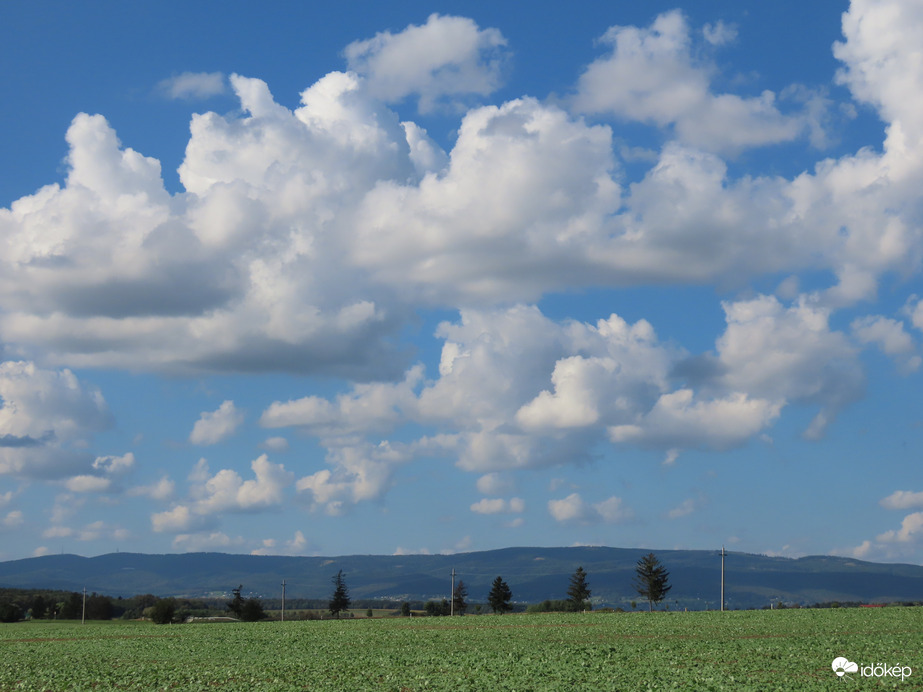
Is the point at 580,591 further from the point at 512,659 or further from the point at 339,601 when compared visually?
the point at 512,659

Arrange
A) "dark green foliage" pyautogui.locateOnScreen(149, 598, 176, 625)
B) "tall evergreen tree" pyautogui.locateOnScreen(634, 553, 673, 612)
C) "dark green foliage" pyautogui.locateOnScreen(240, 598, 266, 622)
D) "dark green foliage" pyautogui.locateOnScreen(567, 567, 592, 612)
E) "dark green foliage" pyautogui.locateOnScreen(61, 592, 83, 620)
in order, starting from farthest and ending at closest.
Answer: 1. "dark green foliage" pyautogui.locateOnScreen(61, 592, 83, 620)
2. "dark green foliage" pyautogui.locateOnScreen(240, 598, 266, 622)
3. "dark green foliage" pyautogui.locateOnScreen(567, 567, 592, 612)
4. "tall evergreen tree" pyautogui.locateOnScreen(634, 553, 673, 612)
5. "dark green foliage" pyautogui.locateOnScreen(149, 598, 176, 625)

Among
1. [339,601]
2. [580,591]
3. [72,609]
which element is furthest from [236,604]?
[580,591]

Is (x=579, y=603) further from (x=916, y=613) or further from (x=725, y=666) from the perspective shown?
(x=725, y=666)

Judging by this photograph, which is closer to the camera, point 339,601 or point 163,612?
point 163,612

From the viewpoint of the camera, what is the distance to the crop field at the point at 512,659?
129 feet

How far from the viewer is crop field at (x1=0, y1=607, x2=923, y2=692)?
39.2 m

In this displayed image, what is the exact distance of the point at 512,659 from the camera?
4891cm

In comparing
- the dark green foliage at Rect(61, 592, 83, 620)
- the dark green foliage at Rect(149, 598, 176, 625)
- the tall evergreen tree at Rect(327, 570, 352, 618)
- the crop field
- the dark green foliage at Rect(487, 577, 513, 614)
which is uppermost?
the crop field

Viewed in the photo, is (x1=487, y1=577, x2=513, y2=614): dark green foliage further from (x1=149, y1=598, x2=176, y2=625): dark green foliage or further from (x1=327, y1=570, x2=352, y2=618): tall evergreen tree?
(x1=149, y1=598, x2=176, y2=625): dark green foliage

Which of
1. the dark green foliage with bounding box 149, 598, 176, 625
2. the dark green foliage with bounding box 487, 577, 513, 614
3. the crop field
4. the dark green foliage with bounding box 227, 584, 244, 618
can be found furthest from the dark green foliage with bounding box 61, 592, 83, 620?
the crop field

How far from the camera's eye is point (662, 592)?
15012 centimetres

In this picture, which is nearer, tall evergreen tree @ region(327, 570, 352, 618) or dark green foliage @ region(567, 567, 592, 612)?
dark green foliage @ region(567, 567, 592, 612)

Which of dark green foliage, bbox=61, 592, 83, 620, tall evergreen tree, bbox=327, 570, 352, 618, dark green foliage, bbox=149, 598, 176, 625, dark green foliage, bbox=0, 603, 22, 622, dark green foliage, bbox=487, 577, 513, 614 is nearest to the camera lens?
dark green foliage, bbox=149, 598, 176, 625

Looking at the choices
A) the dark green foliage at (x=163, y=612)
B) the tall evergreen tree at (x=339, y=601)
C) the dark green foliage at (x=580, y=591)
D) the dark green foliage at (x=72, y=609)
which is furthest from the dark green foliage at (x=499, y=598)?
the dark green foliage at (x=72, y=609)
